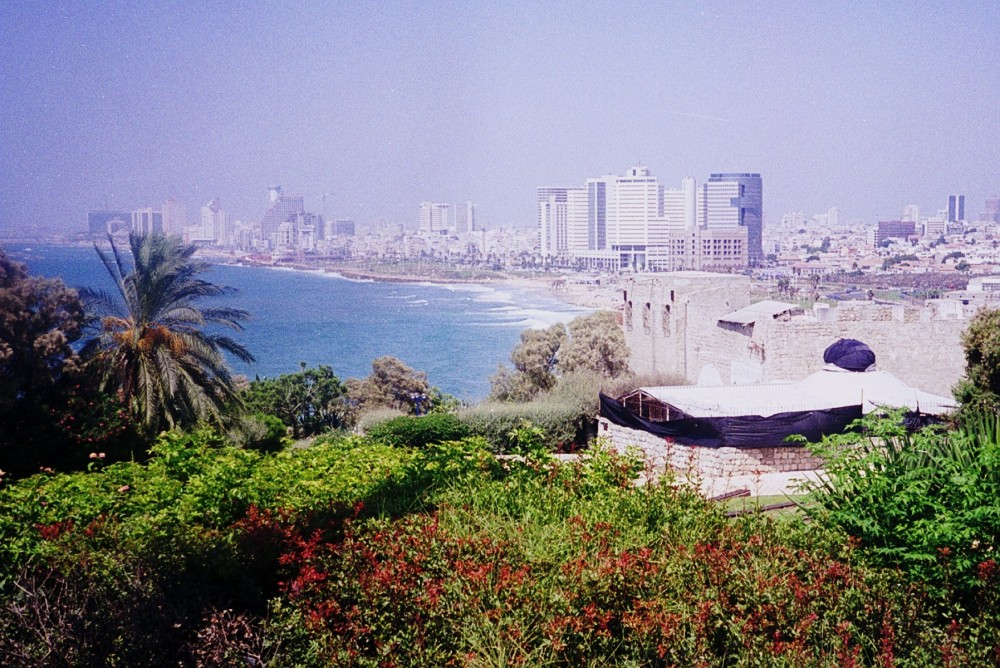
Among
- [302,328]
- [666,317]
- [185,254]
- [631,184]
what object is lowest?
[302,328]

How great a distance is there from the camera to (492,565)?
3.31m

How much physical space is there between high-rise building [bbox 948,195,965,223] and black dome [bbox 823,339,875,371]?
86479mm

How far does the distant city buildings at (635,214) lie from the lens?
343 feet

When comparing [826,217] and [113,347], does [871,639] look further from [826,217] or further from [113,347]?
[826,217]

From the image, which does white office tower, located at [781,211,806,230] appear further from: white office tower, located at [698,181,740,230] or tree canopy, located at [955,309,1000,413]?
tree canopy, located at [955,309,1000,413]

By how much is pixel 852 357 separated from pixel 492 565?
36.6ft

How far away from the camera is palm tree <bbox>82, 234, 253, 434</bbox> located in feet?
36.8

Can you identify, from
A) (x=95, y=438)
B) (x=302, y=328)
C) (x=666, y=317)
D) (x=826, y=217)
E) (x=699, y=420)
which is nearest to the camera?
(x=95, y=438)

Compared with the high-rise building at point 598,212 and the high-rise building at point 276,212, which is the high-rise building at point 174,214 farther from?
the high-rise building at point 598,212

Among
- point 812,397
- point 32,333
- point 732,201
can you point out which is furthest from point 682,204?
point 32,333

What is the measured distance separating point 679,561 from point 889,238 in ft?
289

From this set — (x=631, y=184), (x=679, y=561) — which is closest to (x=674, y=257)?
(x=631, y=184)

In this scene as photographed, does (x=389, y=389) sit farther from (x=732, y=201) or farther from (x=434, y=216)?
Answer: (x=434, y=216)

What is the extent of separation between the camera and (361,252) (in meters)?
104
